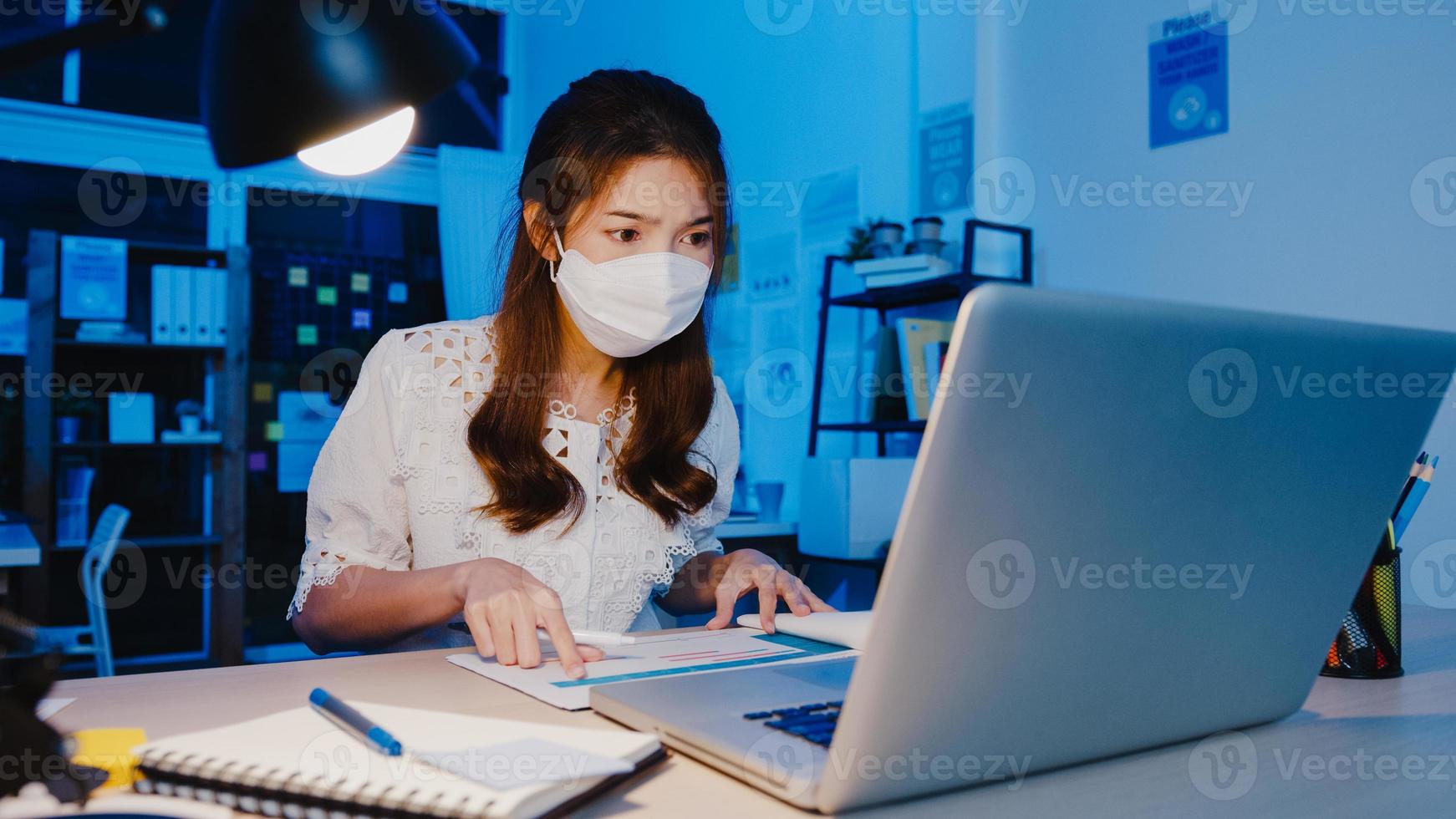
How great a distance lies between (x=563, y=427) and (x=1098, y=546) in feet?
3.05

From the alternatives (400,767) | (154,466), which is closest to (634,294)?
(400,767)

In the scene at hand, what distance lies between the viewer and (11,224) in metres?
4.41

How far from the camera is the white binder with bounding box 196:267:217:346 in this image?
3.92 meters

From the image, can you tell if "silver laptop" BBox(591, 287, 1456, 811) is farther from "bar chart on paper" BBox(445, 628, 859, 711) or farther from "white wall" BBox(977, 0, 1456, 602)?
"white wall" BBox(977, 0, 1456, 602)

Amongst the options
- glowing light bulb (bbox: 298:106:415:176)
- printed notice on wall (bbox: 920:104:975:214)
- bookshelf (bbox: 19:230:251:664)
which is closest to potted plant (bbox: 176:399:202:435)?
bookshelf (bbox: 19:230:251:664)

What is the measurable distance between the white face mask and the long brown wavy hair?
0.26ft

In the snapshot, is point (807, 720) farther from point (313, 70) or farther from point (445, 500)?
point (445, 500)

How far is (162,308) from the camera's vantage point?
12.7 feet

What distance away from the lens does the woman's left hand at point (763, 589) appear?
3.65ft

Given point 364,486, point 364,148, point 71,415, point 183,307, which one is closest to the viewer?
point 364,148

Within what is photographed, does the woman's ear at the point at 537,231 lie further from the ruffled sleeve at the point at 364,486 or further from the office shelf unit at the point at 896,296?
the office shelf unit at the point at 896,296

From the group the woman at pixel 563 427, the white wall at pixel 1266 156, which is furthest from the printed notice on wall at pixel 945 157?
the woman at pixel 563 427

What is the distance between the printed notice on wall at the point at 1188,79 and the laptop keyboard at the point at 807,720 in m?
2.03

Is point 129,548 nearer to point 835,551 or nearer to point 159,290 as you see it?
point 159,290
